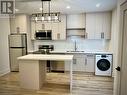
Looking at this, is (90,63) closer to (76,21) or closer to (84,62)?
(84,62)

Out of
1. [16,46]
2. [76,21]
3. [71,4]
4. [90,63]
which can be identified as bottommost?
[90,63]

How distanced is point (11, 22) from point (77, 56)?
3.30 metres

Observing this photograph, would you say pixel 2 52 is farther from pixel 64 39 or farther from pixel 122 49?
pixel 122 49

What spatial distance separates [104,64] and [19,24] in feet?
13.1

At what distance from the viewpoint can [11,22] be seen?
5.80 metres

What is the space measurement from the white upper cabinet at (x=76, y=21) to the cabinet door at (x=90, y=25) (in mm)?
244

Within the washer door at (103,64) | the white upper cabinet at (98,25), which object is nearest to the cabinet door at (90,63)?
the washer door at (103,64)

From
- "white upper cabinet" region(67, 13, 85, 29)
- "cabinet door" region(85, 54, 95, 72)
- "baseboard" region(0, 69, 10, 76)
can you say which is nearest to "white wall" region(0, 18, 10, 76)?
"baseboard" region(0, 69, 10, 76)

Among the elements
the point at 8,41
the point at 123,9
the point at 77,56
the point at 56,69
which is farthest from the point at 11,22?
the point at 123,9

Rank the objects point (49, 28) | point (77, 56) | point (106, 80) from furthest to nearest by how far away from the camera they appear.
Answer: point (49, 28) → point (77, 56) → point (106, 80)

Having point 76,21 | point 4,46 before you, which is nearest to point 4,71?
point 4,46

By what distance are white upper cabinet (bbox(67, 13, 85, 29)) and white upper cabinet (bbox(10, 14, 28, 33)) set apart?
76.3 inches

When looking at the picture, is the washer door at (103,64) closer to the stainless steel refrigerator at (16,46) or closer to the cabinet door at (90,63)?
the cabinet door at (90,63)

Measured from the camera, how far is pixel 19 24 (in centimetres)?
573
